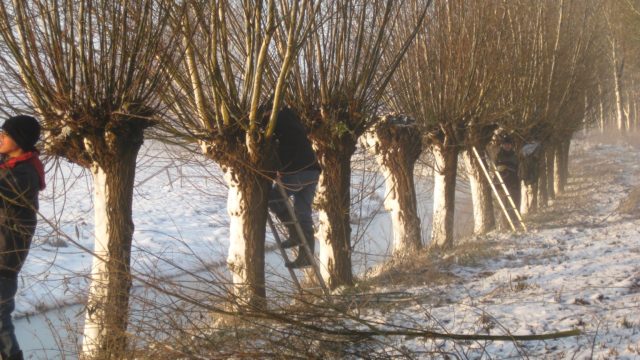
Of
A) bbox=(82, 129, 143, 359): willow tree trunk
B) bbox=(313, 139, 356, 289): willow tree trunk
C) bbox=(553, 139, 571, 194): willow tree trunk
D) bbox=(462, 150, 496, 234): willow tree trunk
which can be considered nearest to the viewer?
bbox=(82, 129, 143, 359): willow tree trunk

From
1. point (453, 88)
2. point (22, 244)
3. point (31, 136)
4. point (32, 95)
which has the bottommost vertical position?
point (22, 244)

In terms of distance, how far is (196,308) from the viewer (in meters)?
4.05

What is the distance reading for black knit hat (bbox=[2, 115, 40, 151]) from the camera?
4621 millimetres

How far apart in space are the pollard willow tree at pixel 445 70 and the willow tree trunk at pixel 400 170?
0.50m

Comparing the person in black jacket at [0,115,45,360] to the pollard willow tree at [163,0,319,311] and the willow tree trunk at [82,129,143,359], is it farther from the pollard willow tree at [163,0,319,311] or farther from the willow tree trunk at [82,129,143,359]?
the pollard willow tree at [163,0,319,311]

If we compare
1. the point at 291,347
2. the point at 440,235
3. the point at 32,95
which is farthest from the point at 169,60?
the point at 440,235

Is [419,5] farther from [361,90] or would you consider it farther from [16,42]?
[16,42]

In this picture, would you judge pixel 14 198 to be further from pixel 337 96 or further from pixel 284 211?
pixel 337 96

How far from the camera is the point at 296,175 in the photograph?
20.7 feet

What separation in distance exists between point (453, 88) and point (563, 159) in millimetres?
14266

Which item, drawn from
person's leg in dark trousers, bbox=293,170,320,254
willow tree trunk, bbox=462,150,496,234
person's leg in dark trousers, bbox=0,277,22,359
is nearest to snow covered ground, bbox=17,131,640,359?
person's leg in dark trousers, bbox=0,277,22,359

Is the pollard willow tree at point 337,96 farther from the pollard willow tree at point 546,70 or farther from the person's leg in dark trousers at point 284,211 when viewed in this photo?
the pollard willow tree at point 546,70

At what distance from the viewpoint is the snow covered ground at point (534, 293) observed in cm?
461

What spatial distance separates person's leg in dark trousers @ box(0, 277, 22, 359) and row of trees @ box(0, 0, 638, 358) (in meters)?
0.51
